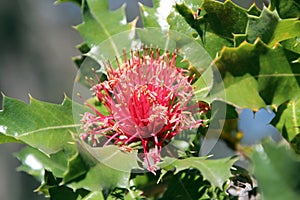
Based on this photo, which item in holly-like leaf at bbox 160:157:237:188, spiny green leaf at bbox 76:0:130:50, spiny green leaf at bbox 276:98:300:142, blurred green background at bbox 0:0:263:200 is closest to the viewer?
holly-like leaf at bbox 160:157:237:188

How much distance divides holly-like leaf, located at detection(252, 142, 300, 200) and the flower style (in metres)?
0.37

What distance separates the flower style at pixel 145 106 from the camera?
76 centimetres

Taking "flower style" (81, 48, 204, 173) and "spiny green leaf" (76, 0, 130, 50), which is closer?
"flower style" (81, 48, 204, 173)

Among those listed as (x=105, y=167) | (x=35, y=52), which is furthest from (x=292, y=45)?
(x=35, y=52)

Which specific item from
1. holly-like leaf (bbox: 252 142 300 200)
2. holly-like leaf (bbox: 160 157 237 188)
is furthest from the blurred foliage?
holly-like leaf (bbox: 252 142 300 200)

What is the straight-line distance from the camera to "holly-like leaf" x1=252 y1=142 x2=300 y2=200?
0.37 m

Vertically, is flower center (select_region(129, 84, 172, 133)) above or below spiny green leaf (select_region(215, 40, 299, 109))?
below

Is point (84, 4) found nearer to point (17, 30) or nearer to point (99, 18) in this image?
point (99, 18)

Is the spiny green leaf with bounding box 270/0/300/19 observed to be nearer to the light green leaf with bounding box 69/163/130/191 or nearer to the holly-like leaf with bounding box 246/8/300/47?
the holly-like leaf with bounding box 246/8/300/47

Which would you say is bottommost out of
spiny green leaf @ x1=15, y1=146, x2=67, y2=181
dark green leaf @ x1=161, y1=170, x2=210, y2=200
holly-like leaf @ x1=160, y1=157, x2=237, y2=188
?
spiny green leaf @ x1=15, y1=146, x2=67, y2=181

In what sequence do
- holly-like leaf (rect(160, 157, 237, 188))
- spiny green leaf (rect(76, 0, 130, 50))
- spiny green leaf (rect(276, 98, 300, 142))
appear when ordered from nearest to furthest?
holly-like leaf (rect(160, 157, 237, 188)), spiny green leaf (rect(276, 98, 300, 142)), spiny green leaf (rect(76, 0, 130, 50))

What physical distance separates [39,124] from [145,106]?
0.54 feet

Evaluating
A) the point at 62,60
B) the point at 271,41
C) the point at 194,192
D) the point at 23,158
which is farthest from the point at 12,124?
the point at 62,60

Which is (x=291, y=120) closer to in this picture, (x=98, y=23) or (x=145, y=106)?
(x=145, y=106)
